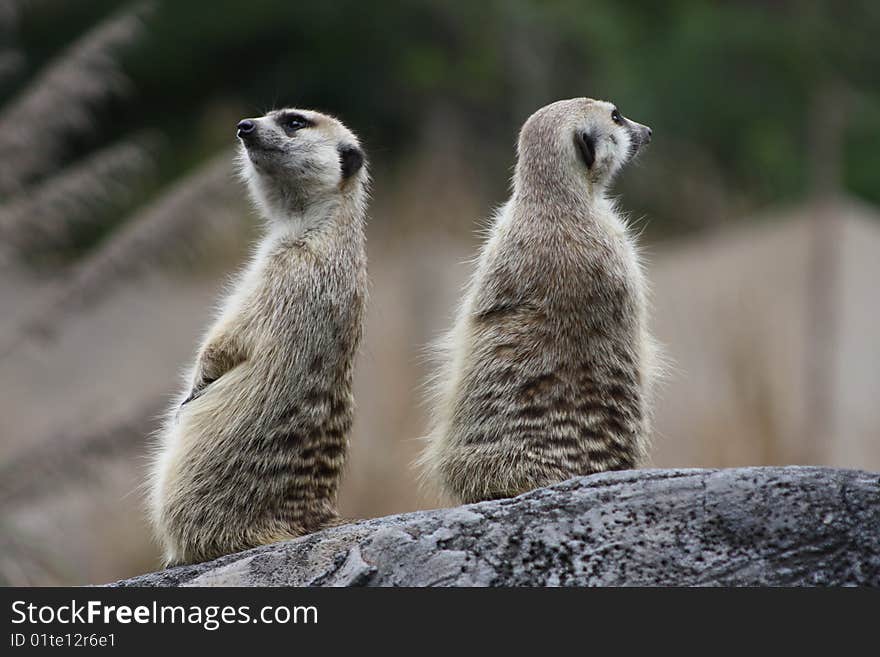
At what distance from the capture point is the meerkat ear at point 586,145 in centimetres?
370

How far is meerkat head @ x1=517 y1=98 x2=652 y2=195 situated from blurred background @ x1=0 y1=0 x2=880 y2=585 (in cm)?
563

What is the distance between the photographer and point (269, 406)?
3.53 meters

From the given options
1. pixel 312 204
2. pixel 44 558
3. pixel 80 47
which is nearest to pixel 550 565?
pixel 312 204

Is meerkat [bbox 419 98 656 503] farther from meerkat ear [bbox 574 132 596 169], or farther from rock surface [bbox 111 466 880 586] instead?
rock surface [bbox 111 466 880 586]

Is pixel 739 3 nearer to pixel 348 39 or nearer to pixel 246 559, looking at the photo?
pixel 348 39

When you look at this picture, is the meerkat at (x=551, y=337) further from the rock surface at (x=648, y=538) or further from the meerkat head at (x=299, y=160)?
the meerkat head at (x=299, y=160)

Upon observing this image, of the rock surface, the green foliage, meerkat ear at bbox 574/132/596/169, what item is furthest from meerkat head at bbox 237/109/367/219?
the green foliage

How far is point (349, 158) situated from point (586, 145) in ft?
2.28

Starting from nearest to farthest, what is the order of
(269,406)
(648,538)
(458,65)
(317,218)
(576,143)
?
1. (648,538)
2. (269,406)
3. (576,143)
4. (317,218)
5. (458,65)

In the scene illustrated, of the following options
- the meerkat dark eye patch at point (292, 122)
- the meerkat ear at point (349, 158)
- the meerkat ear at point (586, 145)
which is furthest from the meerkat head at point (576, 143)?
the meerkat dark eye patch at point (292, 122)

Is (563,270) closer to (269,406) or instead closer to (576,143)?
(576,143)

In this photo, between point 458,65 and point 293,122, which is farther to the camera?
point 458,65

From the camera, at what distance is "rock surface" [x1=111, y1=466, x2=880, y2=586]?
9.82 feet

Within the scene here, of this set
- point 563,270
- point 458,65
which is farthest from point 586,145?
point 458,65
